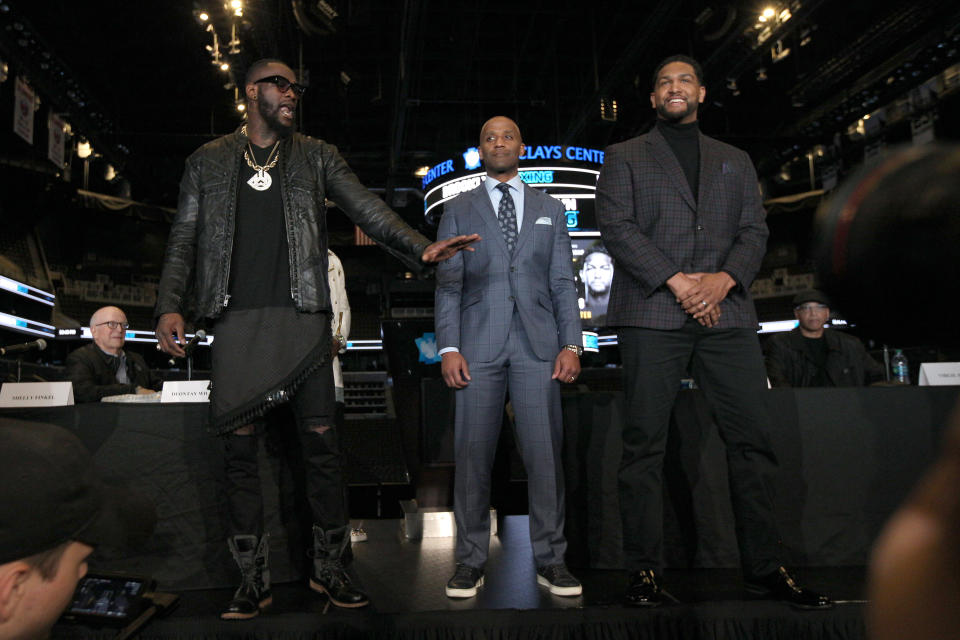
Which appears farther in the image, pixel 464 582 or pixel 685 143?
pixel 685 143

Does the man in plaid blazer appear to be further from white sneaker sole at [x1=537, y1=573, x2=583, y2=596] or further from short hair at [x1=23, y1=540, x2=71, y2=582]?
short hair at [x1=23, y1=540, x2=71, y2=582]

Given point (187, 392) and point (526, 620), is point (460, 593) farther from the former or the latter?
point (187, 392)

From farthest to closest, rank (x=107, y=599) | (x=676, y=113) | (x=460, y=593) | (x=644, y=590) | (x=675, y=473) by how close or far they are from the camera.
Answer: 1. (x=675, y=473)
2. (x=676, y=113)
3. (x=460, y=593)
4. (x=644, y=590)
5. (x=107, y=599)

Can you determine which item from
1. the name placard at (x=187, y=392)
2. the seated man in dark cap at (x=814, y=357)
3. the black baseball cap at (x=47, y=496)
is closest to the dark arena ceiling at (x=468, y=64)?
the seated man in dark cap at (x=814, y=357)

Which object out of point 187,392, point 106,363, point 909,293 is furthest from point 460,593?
point 106,363

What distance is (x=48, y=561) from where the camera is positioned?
45.6 inches

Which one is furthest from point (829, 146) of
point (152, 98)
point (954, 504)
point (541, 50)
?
point (954, 504)

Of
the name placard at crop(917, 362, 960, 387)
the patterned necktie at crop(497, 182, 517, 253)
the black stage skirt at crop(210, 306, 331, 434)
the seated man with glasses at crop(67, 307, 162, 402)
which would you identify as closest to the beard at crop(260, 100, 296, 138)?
the black stage skirt at crop(210, 306, 331, 434)

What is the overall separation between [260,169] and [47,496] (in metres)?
1.99

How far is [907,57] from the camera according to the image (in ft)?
37.1

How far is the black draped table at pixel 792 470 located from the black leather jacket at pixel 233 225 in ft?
3.85

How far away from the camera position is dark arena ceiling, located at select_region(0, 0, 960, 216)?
10.1m

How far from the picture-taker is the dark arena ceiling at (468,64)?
1009 centimetres

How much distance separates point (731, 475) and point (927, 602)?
218 centimetres
